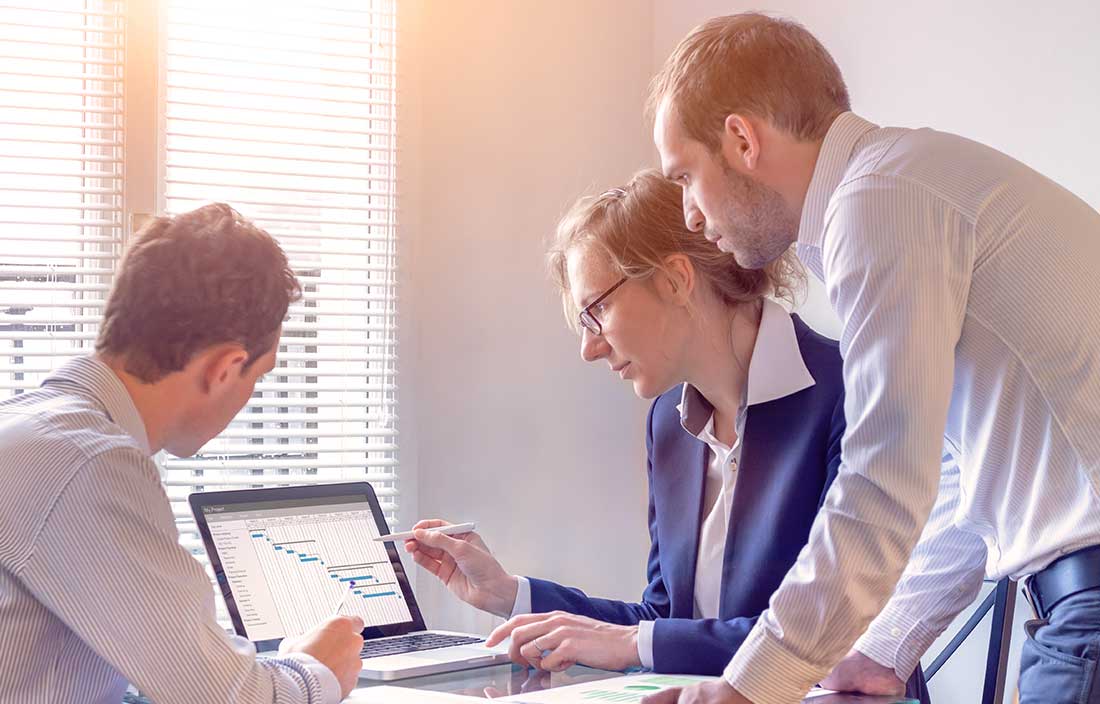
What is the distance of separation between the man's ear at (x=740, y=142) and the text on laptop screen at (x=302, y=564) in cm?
94

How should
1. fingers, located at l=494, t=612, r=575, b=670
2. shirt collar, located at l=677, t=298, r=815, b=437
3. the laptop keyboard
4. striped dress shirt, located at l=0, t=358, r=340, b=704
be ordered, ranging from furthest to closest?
shirt collar, located at l=677, t=298, r=815, b=437 → the laptop keyboard → fingers, located at l=494, t=612, r=575, b=670 → striped dress shirt, located at l=0, t=358, r=340, b=704

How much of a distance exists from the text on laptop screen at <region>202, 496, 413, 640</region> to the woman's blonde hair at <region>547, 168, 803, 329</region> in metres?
0.63

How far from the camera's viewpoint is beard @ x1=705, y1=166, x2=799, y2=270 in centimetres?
162

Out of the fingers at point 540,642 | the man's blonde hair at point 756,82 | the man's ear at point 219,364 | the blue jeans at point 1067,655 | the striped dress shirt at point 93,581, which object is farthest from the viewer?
the fingers at point 540,642

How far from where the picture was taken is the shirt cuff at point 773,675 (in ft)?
4.34

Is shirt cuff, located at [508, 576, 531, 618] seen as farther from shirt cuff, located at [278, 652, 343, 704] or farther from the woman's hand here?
shirt cuff, located at [278, 652, 343, 704]

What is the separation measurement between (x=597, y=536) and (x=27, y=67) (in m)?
1.98

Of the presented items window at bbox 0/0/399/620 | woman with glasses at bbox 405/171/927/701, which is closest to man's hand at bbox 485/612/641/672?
woman with glasses at bbox 405/171/927/701

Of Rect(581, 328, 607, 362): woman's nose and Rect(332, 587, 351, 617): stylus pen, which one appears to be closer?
Rect(332, 587, 351, 617): stylus pen

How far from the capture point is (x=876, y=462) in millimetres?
1344

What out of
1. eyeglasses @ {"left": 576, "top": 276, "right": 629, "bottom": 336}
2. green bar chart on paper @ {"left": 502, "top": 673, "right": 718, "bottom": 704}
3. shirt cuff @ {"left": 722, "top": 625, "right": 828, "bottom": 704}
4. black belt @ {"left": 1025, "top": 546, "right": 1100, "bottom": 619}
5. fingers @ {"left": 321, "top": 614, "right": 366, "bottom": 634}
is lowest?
green bar chart on paper @ {"left": 502, "top": 673, "right": 718, "bottom": 704}

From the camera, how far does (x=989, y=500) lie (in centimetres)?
150

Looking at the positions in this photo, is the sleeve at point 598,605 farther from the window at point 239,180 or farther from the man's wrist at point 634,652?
the window at point 239,180

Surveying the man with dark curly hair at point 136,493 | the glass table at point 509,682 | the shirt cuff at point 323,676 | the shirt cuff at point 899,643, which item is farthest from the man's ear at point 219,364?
the shirt cuff at point 899,643
